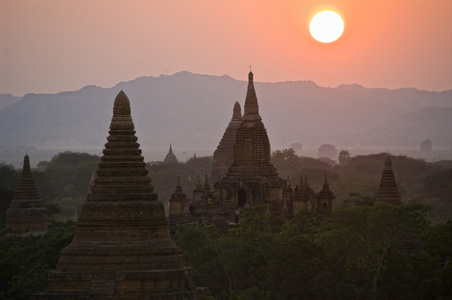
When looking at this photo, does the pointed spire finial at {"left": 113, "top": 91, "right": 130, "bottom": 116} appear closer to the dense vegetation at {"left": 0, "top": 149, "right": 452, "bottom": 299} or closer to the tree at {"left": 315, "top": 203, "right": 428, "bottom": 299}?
the dense vegetation at {"left": 0, "top": 149, "right": 452, "bottom": 299}

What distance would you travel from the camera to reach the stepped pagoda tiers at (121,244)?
39.2m

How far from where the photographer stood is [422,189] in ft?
418

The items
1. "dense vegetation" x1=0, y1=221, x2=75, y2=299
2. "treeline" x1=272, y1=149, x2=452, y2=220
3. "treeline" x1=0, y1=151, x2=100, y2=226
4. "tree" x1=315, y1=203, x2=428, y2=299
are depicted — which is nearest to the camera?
"dense vegetation" x1=0, y1=221, x2=75, y2=299

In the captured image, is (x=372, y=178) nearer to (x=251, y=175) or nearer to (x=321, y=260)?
(x=251, y=175)

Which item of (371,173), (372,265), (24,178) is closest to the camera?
(372,265)

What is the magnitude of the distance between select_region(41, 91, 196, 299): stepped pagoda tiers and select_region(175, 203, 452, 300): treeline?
5.60 m

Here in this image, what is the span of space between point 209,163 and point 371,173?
61.3 feet

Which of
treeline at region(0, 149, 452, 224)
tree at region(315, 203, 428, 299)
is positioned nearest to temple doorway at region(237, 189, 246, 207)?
tree at region(315, 203, 428, 299)

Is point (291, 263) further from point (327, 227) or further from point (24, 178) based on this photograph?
point (24, 178)

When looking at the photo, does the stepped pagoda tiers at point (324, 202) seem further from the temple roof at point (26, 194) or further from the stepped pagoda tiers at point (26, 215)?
the temple roof at point (26, 194)

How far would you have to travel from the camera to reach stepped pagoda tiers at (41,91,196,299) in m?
39.2

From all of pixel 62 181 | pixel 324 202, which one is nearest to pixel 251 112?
pixel 324 202

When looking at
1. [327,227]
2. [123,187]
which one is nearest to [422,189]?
[327,227]

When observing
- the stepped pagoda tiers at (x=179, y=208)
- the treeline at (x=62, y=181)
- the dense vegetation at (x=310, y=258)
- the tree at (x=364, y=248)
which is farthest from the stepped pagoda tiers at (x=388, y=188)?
the treeline at (x=62, y=181)
